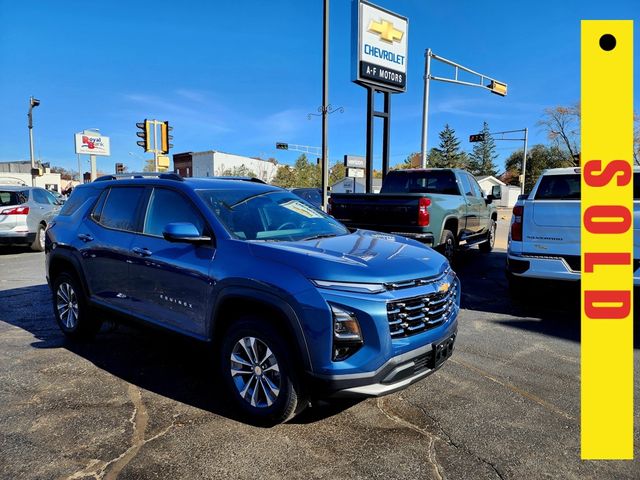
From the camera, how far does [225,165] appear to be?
249ft

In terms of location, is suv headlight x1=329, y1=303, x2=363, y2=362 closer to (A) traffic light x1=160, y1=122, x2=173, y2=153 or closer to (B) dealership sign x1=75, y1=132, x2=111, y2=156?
(A) traffic light x1=160, y1=122, x2=173, y2=153

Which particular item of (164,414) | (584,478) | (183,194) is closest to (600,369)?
(584,478)

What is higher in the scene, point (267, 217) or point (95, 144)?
point (95, 144)

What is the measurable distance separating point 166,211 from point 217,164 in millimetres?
72951

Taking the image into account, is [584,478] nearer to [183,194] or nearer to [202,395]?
[202,395]

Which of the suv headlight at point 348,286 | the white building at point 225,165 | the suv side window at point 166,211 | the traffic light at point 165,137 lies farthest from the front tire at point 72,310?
the white building at point 225,165

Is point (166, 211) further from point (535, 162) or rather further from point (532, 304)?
point (535, 162)

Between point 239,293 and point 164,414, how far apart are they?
1.10 metres

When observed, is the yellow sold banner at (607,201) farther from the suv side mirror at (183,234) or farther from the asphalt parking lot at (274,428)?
the suv side mirror at (183,234)

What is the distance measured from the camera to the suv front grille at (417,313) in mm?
2670

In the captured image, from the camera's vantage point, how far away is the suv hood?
2674mm

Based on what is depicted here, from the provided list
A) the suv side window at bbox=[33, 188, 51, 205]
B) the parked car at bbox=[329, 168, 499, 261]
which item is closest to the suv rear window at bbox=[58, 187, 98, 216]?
the parked car at bbox=[329, 168, 499, 261]

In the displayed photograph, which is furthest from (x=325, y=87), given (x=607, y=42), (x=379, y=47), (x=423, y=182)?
(x=607, y=42)

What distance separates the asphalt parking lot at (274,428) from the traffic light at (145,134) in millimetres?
12928
